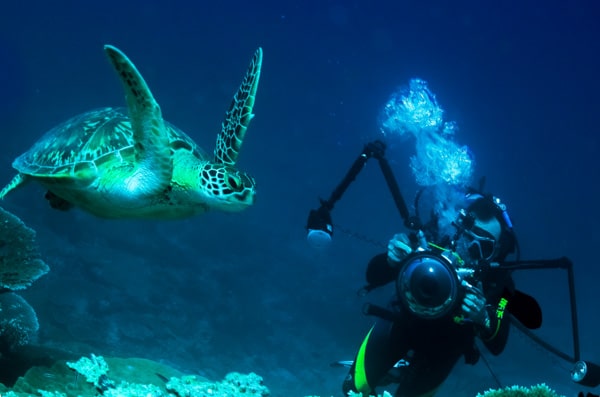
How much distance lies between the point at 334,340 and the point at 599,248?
117 ft

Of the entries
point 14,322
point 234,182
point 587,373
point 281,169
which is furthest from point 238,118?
point 281,169

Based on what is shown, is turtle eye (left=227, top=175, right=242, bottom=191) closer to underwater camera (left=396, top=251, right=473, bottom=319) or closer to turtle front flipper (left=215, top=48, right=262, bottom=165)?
turtle front flipper (left=215, top=48, right=262, bottom=165)

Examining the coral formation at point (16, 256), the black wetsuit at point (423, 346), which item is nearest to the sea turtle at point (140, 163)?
the coral formation at point (16, 256)

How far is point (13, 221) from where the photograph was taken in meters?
4.32

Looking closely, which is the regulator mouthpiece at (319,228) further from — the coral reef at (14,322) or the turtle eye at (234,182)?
the coral reef at (14,322)

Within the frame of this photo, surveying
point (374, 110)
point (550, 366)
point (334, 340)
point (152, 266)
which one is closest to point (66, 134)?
point (152, 266)

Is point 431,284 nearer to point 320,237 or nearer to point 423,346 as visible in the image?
point 423,346

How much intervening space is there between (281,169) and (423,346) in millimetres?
35198

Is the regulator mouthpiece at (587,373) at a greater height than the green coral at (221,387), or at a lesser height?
greater

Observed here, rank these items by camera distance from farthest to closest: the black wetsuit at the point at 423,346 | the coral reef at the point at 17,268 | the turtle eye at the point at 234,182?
the coral reef at the point at 17,268 < the black wetsuit at the point at 423,346 < the turtle eye at the point at 234,182

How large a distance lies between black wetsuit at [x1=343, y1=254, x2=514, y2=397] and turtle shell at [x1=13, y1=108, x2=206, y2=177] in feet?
8.17

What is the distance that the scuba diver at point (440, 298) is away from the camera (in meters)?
3.23

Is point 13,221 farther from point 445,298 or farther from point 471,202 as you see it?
point 471,202

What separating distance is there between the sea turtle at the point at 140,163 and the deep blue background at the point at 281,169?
4430 millimetres
